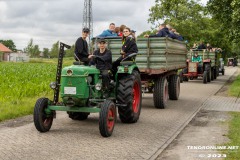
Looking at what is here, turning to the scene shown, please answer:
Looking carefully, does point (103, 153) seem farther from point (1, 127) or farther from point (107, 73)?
point (1, 127)

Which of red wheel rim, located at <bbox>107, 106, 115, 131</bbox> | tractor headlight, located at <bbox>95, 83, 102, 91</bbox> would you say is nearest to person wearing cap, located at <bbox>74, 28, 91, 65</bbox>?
tractor headlight, located at <bbox>95, 83, 102, 91</bbox>

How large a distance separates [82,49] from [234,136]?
141 inches

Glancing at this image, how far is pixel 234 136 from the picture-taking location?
7.39 meters

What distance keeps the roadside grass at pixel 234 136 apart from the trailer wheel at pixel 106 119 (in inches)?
82.4

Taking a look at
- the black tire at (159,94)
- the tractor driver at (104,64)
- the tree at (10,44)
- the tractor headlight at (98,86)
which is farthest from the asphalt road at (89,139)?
the tree at (10,44)

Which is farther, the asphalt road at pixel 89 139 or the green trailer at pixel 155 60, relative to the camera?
the green trailer at pixel 155 60

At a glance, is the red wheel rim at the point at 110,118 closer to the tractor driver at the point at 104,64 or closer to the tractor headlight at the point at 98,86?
the tractor headlight at the point at 98,86

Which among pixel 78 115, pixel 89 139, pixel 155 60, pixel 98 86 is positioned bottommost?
pixel 89 139

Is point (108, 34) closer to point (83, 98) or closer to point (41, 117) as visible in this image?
point (83, 98)

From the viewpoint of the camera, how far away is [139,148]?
654 cm

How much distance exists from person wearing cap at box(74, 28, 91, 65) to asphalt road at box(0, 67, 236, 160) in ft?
4.69

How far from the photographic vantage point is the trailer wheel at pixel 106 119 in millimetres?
7051

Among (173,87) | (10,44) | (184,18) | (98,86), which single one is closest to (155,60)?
(173,87)

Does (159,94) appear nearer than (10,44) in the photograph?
Yes
